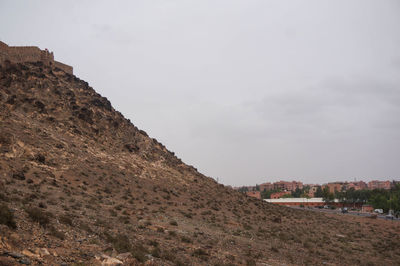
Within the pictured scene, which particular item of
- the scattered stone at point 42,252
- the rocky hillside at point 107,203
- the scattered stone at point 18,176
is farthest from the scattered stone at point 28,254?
the scattered stone at point 18,176

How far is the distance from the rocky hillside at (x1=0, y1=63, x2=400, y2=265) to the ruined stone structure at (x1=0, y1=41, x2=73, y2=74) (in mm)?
1612

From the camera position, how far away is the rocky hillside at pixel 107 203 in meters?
11.2

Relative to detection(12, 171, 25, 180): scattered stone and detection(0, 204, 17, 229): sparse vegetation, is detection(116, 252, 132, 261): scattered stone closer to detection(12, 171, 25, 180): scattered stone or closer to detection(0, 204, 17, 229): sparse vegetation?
detection(0, 204, 17, 229): sparse vegetation

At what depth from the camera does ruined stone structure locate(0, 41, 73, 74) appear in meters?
42.4

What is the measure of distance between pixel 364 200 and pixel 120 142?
112081 millimetres

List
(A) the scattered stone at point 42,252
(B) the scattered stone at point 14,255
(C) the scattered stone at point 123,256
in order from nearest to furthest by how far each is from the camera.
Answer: (B) the scattered stone at point 14,255
(A) the scattered stone at point 42,252
(C) the scattered stone at point 123,256

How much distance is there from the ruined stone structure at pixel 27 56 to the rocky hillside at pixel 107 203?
1.61 metres

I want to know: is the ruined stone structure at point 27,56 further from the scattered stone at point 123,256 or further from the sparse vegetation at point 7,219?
the scattered stone at point 123,256

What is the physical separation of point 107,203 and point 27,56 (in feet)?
121

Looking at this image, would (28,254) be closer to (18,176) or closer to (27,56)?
(18,176)

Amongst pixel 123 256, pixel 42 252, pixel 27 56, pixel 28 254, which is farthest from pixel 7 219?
pixel 27 56

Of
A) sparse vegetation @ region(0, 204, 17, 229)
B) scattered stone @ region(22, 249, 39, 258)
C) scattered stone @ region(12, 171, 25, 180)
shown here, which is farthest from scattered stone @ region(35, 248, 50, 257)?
scattered stone @ region(12, 171, 25, 180)

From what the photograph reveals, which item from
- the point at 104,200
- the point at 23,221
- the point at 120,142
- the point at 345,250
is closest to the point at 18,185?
the point at 104,200

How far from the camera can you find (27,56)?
154ft
